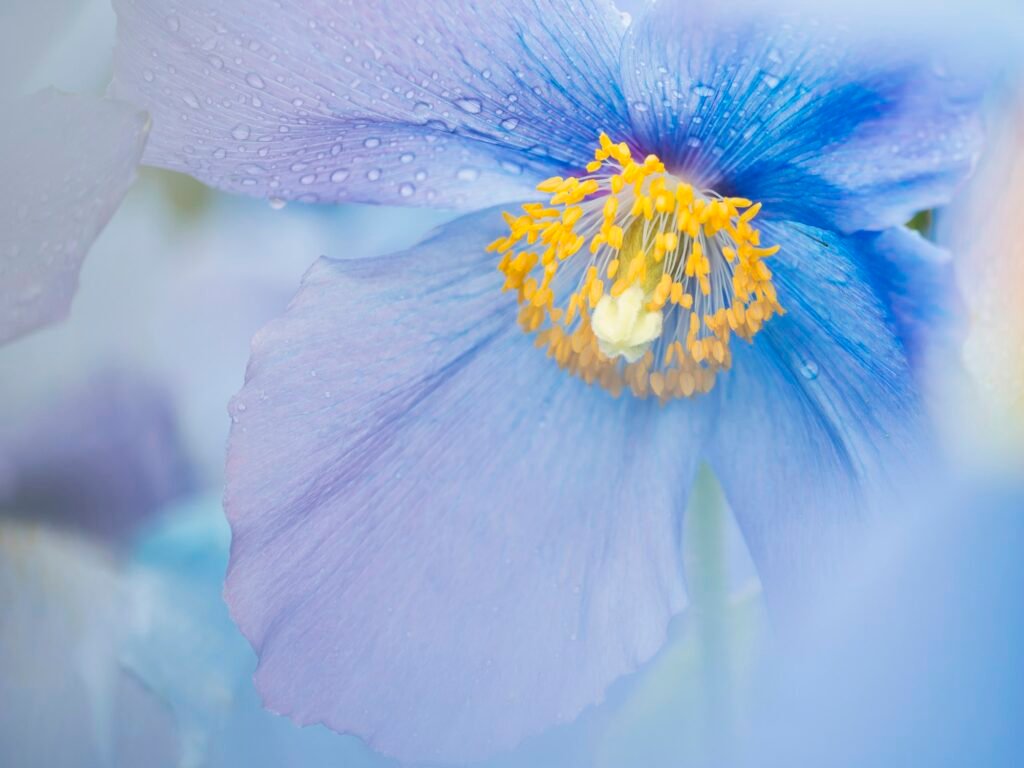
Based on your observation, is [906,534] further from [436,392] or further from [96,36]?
[96,36]

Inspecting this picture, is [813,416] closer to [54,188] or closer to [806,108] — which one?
[806,108]

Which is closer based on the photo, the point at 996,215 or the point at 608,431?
the point at 996,215

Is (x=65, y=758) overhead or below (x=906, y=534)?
below

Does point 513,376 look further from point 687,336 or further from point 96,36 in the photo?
point 96,36

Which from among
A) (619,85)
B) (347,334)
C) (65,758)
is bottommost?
(65,758)

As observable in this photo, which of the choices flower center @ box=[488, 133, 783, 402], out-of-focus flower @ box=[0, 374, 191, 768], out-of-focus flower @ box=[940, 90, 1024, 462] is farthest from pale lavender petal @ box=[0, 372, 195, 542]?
out-of-focus flower @ box=[940, 90, 1024, 462]

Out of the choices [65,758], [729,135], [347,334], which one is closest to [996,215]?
[729,135]

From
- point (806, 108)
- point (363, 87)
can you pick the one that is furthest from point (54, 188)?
point (806, 108)

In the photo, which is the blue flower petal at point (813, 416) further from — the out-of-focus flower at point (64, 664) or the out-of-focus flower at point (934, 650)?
the out-of-focus flower at point (64, 664)
